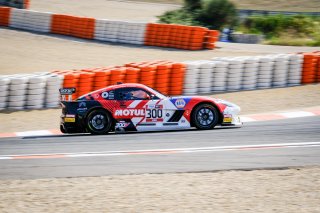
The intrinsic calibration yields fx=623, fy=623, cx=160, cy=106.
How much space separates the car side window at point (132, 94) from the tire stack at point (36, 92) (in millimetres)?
3979

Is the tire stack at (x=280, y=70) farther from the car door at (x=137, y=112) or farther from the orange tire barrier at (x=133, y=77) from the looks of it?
the car door at (x=137, y=112)

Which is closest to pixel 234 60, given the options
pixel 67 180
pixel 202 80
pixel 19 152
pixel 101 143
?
pixel 202 80

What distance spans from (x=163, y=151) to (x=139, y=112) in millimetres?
2327

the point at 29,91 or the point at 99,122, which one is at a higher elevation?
the point at 29,91

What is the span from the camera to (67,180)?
30.9 feet

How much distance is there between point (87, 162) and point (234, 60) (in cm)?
892

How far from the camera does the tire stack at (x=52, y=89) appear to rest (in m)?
17.0

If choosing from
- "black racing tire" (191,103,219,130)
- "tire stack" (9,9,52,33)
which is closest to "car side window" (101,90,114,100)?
"black racing tire" (191,103,219,130)

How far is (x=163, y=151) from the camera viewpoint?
37.2 feet

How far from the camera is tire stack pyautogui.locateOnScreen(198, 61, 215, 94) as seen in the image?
18.2 m

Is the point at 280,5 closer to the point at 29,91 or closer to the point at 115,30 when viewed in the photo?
the point at 115,30

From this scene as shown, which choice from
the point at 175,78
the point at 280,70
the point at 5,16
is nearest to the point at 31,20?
the point at 5,16

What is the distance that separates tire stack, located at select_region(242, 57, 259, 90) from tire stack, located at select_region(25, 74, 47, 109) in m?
5.97

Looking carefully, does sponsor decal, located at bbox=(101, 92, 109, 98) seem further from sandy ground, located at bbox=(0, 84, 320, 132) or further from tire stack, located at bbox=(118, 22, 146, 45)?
tire stack, located at bbox=(118, 22, 146, 45)
